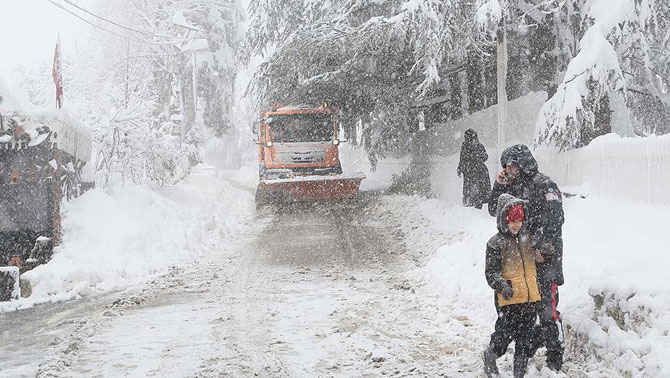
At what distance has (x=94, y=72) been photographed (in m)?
34.9

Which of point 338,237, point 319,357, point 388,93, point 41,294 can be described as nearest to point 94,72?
point 388,93

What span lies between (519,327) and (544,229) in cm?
79

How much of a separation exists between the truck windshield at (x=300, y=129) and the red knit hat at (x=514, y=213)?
16.2 m

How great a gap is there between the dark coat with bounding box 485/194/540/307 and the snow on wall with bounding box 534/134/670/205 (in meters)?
4.01

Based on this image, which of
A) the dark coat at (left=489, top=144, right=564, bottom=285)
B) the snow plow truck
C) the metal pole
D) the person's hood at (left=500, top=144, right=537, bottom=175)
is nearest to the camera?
the dark coat at (left=489, top=144, right=564, bottom=285)

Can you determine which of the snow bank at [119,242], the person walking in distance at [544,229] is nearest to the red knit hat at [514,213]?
the person walking in distance at [544,229]

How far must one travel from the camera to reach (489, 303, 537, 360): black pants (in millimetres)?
5133

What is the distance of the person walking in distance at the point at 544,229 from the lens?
204 inches

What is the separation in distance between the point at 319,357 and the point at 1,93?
7.37 meters

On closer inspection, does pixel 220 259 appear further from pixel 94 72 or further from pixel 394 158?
pixel 94 72

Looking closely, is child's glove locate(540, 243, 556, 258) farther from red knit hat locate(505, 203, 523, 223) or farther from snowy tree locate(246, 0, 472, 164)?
snowy tree locate(246, 0, 472, 164)

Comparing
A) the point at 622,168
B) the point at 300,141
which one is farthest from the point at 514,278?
the point at 300,141

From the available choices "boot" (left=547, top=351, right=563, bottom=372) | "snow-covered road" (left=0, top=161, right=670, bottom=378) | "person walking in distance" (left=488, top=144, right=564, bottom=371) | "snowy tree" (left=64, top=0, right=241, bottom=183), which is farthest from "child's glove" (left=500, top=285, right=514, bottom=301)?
"snowy tree" (left=64, top=0, right=241, bottom=183)

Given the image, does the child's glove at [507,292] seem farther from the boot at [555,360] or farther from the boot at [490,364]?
the boot at [555,360]
